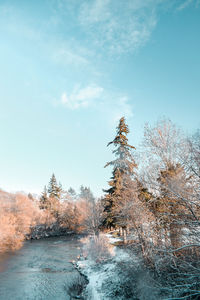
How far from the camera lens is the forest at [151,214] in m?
7.20

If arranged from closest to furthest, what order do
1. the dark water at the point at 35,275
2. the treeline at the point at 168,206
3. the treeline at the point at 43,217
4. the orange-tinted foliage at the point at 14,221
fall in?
the treeline at the point at 168,206
the dark water at the point at 35,275
the orange-tinted foliage at the point at 14,221
the treeline at the point at 43,217

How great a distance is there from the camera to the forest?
7.20 m

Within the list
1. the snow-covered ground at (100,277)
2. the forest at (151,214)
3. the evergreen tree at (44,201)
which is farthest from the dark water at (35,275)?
the evergreen tree at (44,201)

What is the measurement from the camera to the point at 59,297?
12055mm

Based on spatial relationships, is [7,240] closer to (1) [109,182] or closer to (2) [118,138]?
(1) [109,182]

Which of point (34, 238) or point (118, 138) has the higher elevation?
point (118, 138)

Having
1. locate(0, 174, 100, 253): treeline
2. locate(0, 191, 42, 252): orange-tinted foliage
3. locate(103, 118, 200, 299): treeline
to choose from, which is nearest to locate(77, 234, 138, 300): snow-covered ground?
locate(103, 118, 200, 299): treeline

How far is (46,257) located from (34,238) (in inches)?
782

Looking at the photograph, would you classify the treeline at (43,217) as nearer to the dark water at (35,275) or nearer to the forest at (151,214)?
the forest at (151,214)

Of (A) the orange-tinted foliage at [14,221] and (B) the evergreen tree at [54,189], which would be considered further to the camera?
(B) the evergreen tree at [54,189]

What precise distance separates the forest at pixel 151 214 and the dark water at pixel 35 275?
13.7ft

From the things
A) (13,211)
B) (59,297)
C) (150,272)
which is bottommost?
(59,297)

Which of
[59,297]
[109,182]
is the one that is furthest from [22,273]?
[109,182]

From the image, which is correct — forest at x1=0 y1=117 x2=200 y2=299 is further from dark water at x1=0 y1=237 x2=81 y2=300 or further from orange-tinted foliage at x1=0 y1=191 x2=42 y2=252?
dark water at x1=0 y1=237 x2=81 y2=300
